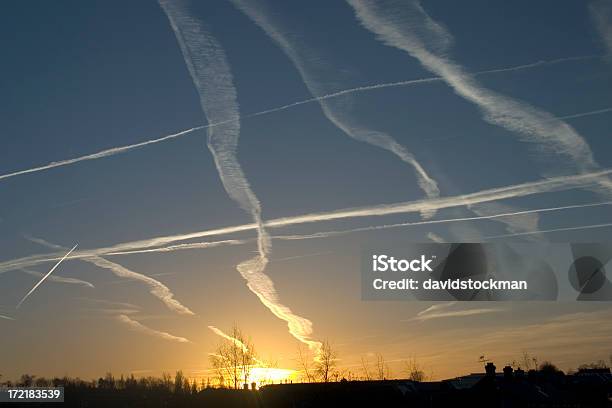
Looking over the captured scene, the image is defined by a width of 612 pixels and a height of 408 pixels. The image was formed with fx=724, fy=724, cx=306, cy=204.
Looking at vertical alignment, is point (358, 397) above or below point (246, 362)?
below

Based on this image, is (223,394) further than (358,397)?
Yes

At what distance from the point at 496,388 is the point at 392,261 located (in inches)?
1384

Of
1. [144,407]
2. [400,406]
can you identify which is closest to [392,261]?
[400,406]

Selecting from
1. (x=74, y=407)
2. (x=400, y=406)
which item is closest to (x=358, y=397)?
(x=400, y=406)

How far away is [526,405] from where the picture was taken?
74625 mm

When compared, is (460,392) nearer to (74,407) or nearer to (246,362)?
(246,362)

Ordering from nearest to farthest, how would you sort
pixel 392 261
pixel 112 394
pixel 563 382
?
pixel 392 261 < pixel 563 382 < pixel 112 394

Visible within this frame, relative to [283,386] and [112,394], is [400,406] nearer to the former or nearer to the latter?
[283,386]

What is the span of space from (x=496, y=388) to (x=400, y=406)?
1180cm

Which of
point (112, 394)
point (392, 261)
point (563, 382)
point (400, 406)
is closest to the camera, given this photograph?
point (392, 261)

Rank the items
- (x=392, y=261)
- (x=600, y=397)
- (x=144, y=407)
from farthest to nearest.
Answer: (x=144, y=407) < (x=600, y=397) < (x=392, y=261)

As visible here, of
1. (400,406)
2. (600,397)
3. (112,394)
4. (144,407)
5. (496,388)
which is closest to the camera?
(496,388)

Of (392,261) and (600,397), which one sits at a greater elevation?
(392,261)

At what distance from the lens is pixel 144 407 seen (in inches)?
5231
